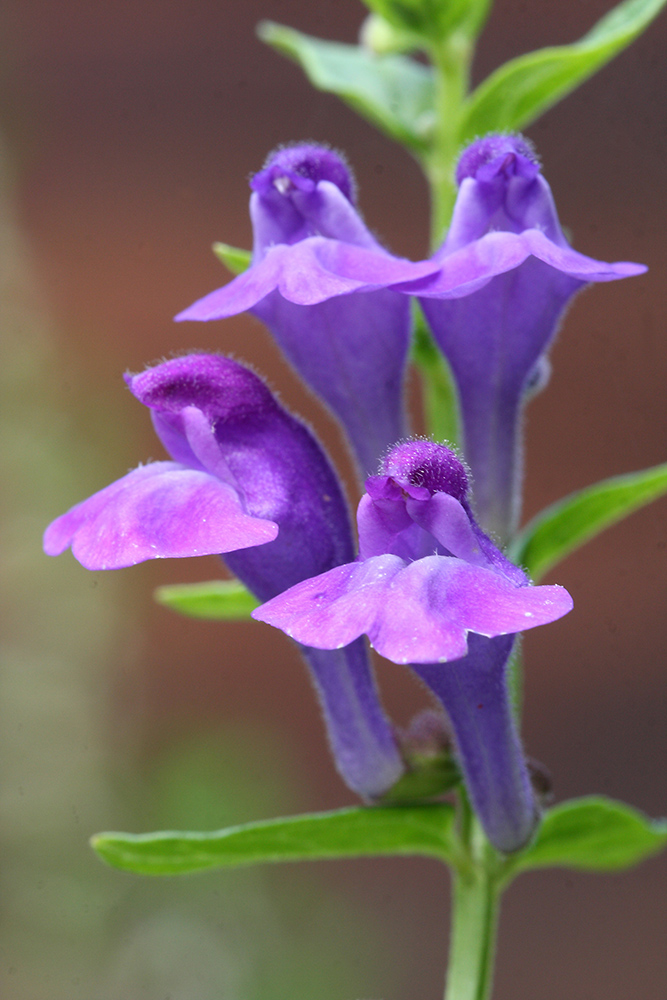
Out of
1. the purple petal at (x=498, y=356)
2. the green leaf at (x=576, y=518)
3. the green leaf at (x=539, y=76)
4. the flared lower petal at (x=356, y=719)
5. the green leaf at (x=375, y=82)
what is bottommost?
the flared lower petal at (x=356, y=719)

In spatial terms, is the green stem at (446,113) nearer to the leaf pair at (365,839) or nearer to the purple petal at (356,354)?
the purple petal at (356,354)

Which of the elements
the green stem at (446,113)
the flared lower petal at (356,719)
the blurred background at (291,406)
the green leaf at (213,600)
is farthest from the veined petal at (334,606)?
the blurred background at (291,406)

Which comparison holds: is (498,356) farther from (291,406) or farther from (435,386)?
(291,406)

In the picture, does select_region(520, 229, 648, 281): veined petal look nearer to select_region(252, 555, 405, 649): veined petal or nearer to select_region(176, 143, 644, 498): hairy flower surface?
select_region(176, 143, 644, 498): hairy flower surface

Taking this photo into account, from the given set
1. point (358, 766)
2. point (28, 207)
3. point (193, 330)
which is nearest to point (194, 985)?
point (358, 766)

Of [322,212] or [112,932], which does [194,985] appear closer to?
[112,932]

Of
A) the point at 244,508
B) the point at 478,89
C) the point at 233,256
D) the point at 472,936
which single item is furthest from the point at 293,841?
the point at 478,89
